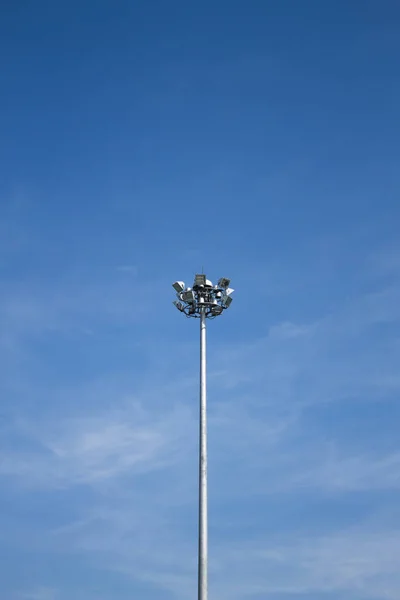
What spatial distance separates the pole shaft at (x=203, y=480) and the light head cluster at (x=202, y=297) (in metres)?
0.61

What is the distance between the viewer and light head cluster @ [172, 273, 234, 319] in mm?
57812

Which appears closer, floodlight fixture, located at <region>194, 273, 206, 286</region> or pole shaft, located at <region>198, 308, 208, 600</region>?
pole shaft, located at <region>198, 308, 208, 600</region>

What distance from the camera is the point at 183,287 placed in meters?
58.2

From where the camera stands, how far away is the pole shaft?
48.2 metres

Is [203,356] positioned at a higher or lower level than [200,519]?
higher

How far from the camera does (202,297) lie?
58.0 meters

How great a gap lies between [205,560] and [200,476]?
16.7 ft

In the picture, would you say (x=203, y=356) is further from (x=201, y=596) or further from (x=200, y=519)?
(x=201, y=596)

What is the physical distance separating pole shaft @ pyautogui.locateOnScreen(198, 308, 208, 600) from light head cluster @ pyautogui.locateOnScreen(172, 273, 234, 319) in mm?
612

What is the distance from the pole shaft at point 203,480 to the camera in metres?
48.2

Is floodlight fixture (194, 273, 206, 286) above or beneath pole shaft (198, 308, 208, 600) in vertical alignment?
above

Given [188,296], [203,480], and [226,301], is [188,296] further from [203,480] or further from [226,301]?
[203,480]

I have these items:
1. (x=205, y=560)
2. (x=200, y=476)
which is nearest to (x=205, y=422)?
(x=200, y=476)

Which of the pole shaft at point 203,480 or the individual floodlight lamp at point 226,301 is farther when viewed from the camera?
the individual floodlight lamp at point 226,301
